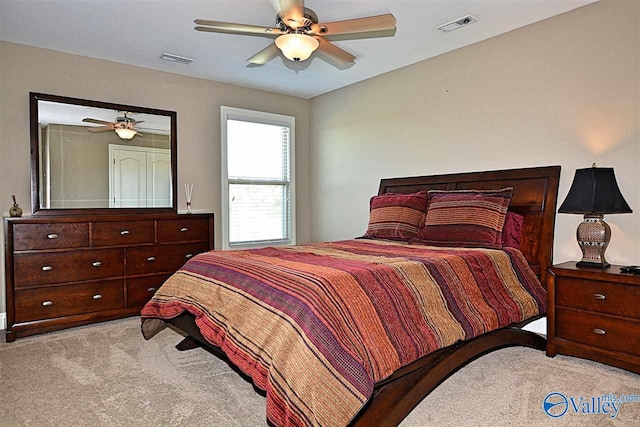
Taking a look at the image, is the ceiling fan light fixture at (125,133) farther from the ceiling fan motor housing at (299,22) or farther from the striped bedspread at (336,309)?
the ceiling fan motor housing at (299,22)

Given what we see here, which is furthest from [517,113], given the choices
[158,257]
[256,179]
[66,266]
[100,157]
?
[66,266]

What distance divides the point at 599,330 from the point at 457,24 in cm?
245

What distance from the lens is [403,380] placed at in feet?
6.68

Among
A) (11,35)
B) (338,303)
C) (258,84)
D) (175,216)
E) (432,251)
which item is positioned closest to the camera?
(338,303)

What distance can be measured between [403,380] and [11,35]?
4032 mm

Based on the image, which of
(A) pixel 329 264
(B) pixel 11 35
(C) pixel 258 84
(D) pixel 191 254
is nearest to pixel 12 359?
(D) pixel 191 254

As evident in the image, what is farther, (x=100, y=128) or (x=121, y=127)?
(x=121, y=127)

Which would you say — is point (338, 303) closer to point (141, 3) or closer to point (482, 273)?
point (482, 273)

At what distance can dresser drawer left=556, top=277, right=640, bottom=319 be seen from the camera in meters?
2.43

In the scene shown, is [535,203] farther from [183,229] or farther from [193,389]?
[183,229]

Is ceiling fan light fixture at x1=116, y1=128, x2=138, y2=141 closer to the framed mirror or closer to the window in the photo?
the framed mirror

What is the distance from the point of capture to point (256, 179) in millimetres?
5203

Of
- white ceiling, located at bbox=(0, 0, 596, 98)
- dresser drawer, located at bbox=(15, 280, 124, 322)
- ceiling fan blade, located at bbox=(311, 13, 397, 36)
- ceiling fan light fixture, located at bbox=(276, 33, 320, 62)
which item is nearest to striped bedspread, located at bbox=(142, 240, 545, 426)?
dresser drawer, located at bbox=(15, 280, 124, 322)

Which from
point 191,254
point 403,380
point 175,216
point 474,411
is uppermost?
point 175,216
